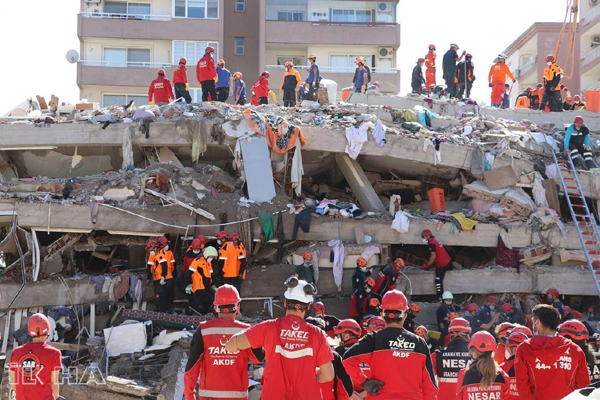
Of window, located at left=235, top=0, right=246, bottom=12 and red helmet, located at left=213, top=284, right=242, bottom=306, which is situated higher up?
window, located at left=235, top=0, right=246, bottom=12


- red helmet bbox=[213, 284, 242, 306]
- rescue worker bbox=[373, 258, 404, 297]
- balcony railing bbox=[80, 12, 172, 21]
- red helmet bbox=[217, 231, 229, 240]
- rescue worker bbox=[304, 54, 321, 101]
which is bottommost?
rescue worker bbox=[373, 258, 404, 297]

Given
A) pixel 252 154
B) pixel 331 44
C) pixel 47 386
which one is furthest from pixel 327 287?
pixel 331 44

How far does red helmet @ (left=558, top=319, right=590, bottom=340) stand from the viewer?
805 cm

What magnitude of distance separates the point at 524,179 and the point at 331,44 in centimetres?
2135

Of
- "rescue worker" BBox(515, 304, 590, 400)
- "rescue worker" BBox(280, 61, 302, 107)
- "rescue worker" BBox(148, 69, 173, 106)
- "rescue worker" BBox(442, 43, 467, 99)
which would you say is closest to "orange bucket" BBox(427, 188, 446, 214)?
"rescue worker" BBox(280, 61, 302, 107)

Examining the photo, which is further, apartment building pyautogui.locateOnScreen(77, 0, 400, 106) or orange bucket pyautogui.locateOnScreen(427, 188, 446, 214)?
apartment building pyautogui.locateOnScreen(77, 0, 400, 106)

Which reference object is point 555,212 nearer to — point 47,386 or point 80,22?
point 47,386

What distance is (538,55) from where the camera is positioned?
156ft

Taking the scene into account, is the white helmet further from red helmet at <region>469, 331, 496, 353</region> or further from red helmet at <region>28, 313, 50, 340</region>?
red helmet at <region>28, 313, 50, 340</region>

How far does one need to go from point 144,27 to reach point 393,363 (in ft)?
112

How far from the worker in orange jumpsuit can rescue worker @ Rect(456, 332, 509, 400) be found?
18.8 meters

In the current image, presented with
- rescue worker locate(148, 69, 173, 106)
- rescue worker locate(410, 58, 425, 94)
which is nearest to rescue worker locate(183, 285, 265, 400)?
rescue worker locate(148, 69, 173, 106)

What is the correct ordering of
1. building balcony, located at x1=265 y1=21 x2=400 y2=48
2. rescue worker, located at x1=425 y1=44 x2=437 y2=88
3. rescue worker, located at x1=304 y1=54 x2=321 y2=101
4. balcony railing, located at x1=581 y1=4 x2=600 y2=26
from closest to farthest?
rescue worker, located at x1=304 y1=54 x2=321 y2=101
rescue worker, located at x1=425 y1=44 x2=437 y2=88
building balcony, located at x1=265 y1=21 x2=400 y2=48
balcony railing, located at x1=581 y1=4 x2=600 y2=26

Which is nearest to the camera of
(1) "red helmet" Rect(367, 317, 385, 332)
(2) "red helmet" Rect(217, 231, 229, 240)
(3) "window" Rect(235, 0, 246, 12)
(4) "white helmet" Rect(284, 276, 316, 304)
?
(4) "white helmet" Rect(284, 276, 316, 304)
